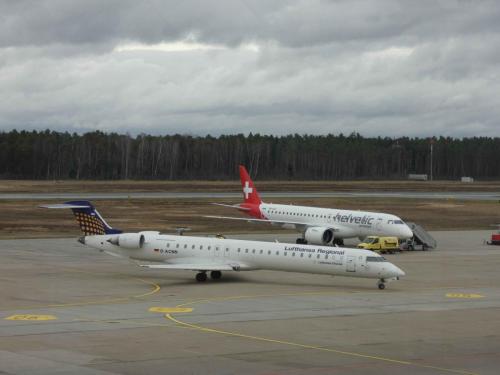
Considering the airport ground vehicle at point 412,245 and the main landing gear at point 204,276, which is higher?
the airport ground vehicle at point 412,245

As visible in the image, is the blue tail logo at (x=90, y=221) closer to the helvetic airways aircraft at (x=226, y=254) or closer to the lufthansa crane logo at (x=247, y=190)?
the helvetic airways aircraft at (x=226, y=254)

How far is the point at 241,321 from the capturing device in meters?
38.5

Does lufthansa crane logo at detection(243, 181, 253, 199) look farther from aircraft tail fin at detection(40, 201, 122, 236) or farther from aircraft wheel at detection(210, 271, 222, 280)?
aircraft wheel at detection(210, 271, 222, 280)

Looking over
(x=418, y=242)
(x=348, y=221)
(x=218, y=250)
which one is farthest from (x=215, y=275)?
(x=418, y=242)

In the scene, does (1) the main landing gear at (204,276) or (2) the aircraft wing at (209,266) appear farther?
(1) the main landing gear at (204,276)

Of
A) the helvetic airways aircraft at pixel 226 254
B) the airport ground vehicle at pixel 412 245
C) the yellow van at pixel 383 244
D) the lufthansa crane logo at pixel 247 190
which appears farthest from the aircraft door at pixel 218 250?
the lufthansa crane logo at pixel 247 190

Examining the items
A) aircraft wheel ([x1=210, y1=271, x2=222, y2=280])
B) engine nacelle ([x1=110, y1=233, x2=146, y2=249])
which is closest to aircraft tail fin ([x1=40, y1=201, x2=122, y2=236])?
engine nacelle ([x1=110, y1=233, x2=146, y2=249])

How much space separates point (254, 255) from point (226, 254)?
182 centimetres

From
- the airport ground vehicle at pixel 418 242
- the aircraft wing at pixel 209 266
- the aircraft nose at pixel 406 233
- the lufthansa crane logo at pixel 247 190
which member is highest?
the lufthansa crane logo at pixel 247 190

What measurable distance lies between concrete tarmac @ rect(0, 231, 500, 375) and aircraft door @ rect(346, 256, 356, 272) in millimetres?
1296

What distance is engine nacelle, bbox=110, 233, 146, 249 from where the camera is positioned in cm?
5491

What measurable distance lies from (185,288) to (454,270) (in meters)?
20.2

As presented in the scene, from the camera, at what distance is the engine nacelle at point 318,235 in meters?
75.2

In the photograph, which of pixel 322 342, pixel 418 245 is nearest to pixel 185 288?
pixel 322 342
